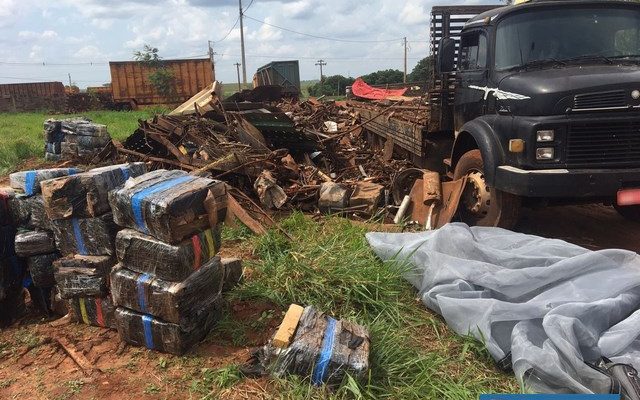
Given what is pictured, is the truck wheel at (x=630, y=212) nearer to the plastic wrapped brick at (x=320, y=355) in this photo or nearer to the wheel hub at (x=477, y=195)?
the wheel hub at (x=477, y=195)

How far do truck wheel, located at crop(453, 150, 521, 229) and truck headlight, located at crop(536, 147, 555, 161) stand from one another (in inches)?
23.3

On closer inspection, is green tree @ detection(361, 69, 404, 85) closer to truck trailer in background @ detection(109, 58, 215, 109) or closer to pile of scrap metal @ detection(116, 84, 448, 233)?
truck trailer in background @ detection(109, 58, 215, 109)

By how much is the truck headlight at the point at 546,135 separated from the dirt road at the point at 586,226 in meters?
1.50

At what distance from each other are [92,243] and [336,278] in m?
1.87

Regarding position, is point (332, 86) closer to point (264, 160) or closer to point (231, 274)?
point (264, 160)

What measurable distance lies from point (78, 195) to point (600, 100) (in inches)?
176

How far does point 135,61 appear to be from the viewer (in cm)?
2964

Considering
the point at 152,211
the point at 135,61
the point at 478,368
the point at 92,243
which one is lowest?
the point at 478,368

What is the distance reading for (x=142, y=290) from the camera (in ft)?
10.4

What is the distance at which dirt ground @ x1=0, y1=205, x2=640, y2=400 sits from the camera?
9.46 feet

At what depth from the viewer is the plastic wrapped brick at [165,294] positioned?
122 inches

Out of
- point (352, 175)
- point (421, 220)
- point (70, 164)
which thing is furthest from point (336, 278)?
point (70, 164)

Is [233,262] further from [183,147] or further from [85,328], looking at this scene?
[183,147]

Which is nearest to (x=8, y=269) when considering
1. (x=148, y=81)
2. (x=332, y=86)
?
(x=148, y=81)
